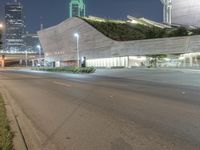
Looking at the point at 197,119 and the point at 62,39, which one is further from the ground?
the point at 62,39

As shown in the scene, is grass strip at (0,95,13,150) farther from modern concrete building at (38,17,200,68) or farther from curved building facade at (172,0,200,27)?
curved building facade at (172,0,200,27)

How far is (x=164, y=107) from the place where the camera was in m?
11.8

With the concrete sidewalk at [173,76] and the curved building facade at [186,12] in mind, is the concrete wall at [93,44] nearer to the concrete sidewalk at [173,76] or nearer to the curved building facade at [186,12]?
the concrete sidewalk at [173,76]

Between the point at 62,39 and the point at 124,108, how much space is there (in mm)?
89693

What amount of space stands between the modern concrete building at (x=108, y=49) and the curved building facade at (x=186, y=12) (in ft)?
116

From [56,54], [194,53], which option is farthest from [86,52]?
[194,53]

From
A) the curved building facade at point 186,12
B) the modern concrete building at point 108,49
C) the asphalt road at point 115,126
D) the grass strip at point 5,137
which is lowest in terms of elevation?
the asphalt road at point 115,126

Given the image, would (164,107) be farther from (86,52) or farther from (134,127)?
Answer: (86,52)

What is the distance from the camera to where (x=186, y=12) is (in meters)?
103

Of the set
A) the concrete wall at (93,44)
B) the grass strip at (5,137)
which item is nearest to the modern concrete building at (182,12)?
the concrete wall at (93,44)

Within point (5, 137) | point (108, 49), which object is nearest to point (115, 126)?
point (5, 137)

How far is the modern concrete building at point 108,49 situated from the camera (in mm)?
54656

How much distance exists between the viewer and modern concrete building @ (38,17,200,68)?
54656 mm

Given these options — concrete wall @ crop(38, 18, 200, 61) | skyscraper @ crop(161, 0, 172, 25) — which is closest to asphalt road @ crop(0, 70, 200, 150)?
concrete wall @ crop(38, 18, 200, 61)
